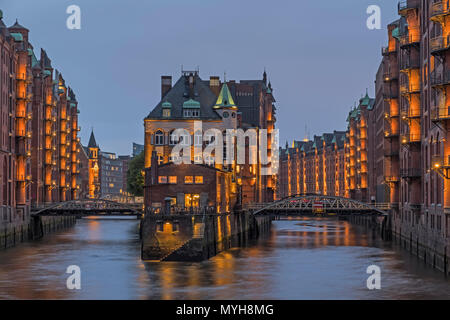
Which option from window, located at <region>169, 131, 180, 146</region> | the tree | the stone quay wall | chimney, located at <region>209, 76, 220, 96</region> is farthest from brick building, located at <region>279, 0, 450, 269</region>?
the tree

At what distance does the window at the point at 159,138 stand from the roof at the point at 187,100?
2153mm

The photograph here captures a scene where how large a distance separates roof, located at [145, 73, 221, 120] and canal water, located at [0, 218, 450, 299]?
27.0 m

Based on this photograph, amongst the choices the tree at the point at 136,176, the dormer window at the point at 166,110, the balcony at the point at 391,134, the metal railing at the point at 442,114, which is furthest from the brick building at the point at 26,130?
the metal railing at the point at 442,114

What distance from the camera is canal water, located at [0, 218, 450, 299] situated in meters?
51.6

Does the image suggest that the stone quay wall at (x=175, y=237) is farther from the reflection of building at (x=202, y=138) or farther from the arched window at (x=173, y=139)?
the arched window at (x=173, y=139)

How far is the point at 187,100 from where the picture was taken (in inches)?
4429

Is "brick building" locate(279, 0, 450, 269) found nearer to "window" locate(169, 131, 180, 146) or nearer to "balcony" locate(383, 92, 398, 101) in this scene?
"balcony" locate(383, 92, 398, 101)

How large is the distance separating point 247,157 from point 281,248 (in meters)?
43.8

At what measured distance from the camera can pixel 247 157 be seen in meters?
132

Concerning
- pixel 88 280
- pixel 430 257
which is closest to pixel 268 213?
pixel 430 257

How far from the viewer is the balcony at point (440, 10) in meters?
56.5

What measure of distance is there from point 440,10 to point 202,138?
54.9m

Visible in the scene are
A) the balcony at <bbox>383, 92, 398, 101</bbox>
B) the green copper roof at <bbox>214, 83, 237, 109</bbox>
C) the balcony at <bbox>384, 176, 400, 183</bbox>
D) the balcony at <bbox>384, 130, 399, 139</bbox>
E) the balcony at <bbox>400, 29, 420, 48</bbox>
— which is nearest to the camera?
the balcony at <bbox>400, 29, 420, 48</bbox>
